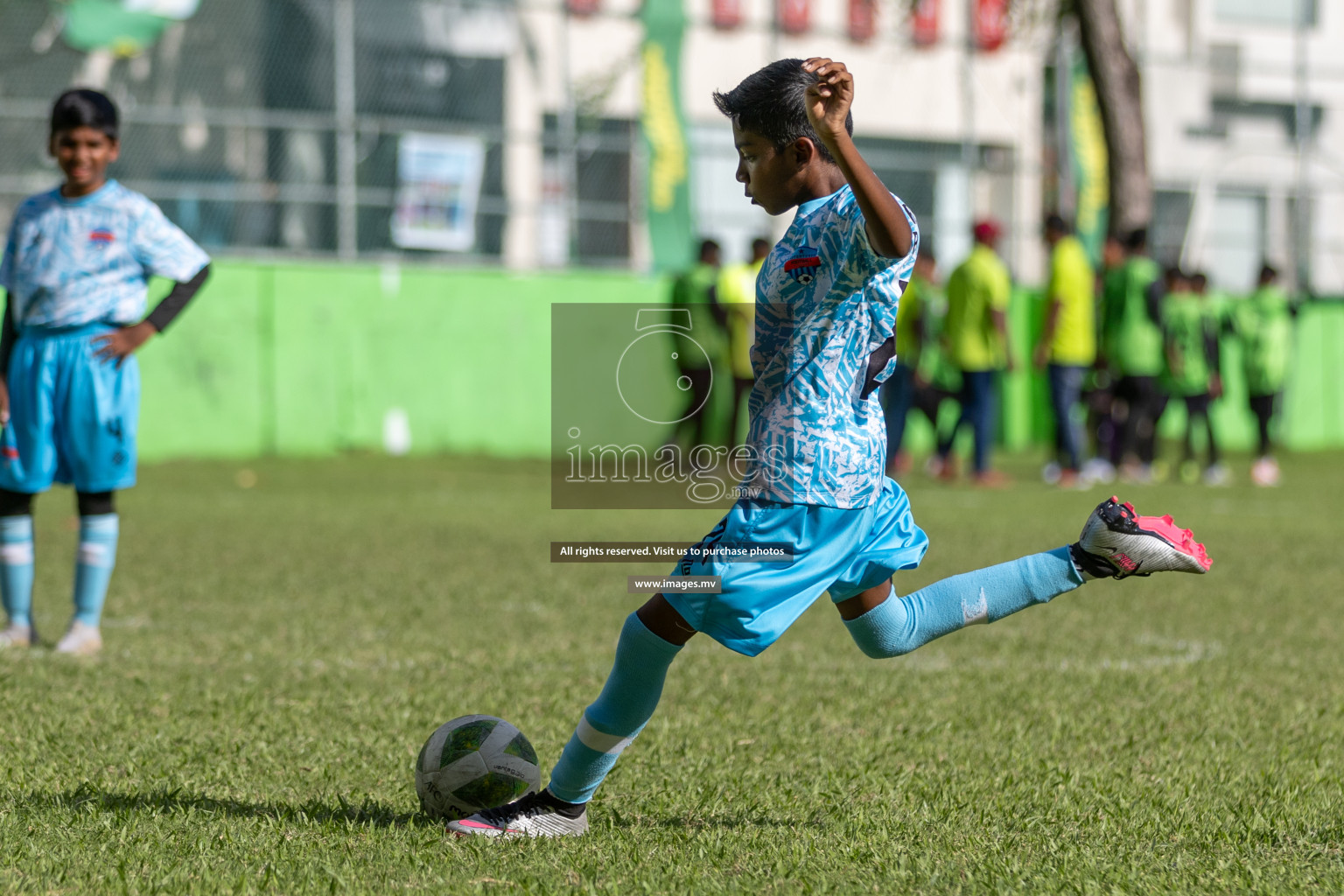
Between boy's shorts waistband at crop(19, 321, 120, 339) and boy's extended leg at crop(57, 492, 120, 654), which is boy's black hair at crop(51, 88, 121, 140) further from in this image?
boy's extended leg at crop(57, 492, 120, 654)

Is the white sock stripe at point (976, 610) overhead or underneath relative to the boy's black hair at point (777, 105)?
underneath

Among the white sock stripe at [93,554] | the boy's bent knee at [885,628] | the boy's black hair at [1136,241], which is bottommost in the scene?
the white sock stripe at [93,554]

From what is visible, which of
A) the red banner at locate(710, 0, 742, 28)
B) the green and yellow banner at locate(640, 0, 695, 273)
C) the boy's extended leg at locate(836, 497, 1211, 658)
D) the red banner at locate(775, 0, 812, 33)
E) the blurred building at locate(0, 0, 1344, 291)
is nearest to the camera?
the boy's extended leg at locate(836, 497, 1211, 658)

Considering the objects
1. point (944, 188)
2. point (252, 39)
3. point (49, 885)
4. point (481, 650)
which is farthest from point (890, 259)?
point (944, 188)

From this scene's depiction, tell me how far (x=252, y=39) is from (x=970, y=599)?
1535 centimetres

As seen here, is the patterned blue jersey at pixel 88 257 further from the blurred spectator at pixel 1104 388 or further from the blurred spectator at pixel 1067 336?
the blurred spectator at pixel 1104 388

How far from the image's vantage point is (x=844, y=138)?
125 inches

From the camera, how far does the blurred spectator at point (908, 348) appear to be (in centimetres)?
1486

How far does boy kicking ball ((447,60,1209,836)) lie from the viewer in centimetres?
334

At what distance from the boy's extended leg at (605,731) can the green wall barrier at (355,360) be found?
41.0 ft

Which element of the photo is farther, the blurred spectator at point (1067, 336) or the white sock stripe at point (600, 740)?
the blurred spectator at point (1067, 336)

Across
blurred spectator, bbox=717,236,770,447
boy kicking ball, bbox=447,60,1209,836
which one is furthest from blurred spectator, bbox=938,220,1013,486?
boy kicking ball, bbox=447,60,1209,836

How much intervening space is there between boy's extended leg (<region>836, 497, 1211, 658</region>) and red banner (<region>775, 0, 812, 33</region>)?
18487mm
